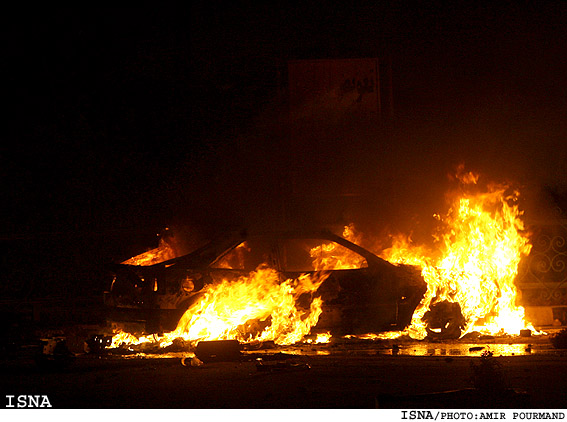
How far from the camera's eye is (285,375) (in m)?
6.87

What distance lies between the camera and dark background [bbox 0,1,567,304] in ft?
49.3

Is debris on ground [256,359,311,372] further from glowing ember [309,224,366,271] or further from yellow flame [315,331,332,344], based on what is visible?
A: glowing ember [309,224,366,271]

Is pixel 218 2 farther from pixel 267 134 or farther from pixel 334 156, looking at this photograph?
pixel 334 156

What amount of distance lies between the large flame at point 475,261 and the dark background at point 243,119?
2.91 metres

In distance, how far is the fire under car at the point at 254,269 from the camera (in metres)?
8.73

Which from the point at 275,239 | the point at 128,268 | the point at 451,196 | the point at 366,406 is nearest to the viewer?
the point at 366,406

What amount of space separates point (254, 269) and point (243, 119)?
715 cm

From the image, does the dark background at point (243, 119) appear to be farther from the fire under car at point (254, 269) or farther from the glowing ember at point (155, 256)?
the fire under car at point (254, 269)

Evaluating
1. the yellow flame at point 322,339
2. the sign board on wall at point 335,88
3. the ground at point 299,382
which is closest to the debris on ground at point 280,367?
the ground at point 299,382

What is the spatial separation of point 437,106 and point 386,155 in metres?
1.67

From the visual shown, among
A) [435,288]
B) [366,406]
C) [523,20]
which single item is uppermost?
[523,20]

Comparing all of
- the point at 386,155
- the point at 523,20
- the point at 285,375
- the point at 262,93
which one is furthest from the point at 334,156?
the point at 285,375

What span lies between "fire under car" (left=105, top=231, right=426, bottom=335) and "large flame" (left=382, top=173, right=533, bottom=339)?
572 millimetres

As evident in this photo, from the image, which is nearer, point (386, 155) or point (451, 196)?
point (451, 196)
